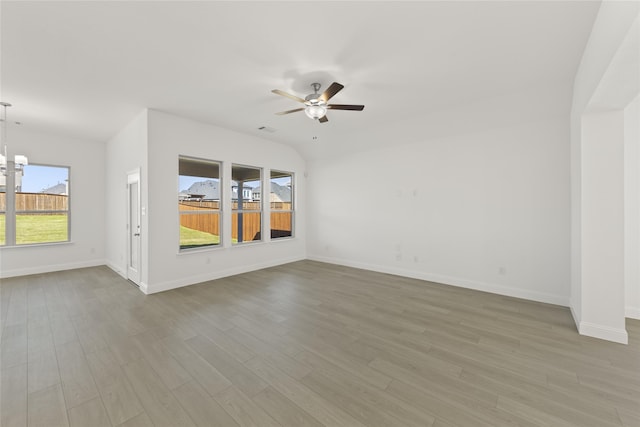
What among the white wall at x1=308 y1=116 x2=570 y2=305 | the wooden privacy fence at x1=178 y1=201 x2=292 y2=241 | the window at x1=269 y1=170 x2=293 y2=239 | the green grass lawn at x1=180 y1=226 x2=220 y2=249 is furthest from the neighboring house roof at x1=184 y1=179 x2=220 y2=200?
the white wall at x1=308 y1=116 x2=570 y2=305

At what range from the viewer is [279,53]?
2.63 metres

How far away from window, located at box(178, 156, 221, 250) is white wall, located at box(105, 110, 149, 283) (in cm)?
59

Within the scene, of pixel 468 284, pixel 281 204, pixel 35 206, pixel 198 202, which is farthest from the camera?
pixel 281 204

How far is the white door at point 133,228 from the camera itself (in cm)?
448

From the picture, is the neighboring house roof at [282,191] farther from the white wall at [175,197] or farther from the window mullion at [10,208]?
the window mullion at [10,208]

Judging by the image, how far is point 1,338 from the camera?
267 cm

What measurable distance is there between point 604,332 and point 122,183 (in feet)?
25.6

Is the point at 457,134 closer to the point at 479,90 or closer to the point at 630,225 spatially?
the point at 479,90

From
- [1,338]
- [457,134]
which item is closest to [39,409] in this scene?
[1,338]

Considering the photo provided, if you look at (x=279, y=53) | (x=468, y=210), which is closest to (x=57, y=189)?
(x=279, y=53)

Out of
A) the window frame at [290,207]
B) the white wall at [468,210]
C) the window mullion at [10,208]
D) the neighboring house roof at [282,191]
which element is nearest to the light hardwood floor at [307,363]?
the white wall at [468,210]

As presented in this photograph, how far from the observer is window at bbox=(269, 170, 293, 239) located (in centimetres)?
646

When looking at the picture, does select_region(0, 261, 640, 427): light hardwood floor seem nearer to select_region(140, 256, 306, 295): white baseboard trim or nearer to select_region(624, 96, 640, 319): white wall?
select_region(140, 256, 306, 295): white baseboard trim

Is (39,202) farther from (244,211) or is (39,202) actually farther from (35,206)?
(244,211)
